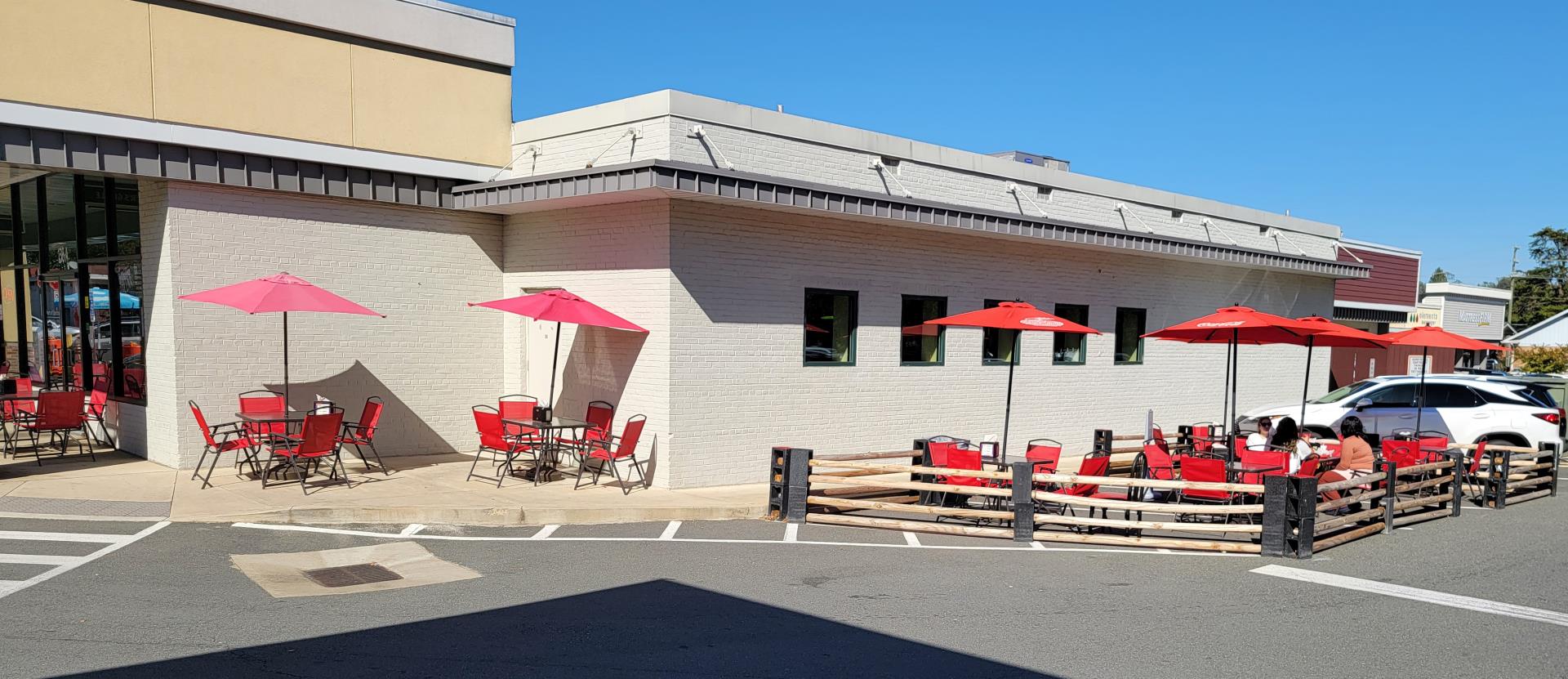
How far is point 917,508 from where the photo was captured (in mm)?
10680

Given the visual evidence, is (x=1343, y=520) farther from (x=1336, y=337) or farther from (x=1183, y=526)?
(x=1336, y=337)

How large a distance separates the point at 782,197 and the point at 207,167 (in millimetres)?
6884

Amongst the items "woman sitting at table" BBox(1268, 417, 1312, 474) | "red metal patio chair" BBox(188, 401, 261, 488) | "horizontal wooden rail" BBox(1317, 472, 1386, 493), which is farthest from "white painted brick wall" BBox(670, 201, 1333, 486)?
"horizontal wooden rail" BBox(1317, 472, 1386, 493)

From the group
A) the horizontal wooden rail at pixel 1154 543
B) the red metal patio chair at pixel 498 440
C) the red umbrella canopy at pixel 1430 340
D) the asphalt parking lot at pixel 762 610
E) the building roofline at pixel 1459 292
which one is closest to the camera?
the asphalt parking lot at pixel 762 610

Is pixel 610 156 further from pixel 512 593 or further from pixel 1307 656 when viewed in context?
pixel 1307 656

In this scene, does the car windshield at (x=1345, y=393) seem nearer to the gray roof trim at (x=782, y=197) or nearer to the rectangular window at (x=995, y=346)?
the gray roof trim at (x=782, y=197)

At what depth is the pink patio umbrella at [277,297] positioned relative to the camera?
10.7m

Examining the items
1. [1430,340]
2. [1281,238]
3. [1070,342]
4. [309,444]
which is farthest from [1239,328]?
[309,444]

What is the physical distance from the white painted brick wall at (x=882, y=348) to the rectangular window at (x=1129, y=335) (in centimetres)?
24

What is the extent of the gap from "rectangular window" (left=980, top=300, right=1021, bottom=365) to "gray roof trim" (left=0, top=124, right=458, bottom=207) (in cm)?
851

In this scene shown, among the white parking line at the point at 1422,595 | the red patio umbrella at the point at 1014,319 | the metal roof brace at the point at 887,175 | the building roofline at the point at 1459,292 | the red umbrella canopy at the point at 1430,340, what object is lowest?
the white parking line at the point at 1422,595

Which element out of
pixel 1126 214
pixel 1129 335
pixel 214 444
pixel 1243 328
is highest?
pixel 1126 214

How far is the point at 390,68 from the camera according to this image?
1371cm

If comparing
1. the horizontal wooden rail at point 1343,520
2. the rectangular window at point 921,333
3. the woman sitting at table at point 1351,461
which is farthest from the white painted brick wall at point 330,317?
the woman sitting at table at point 1351,461
